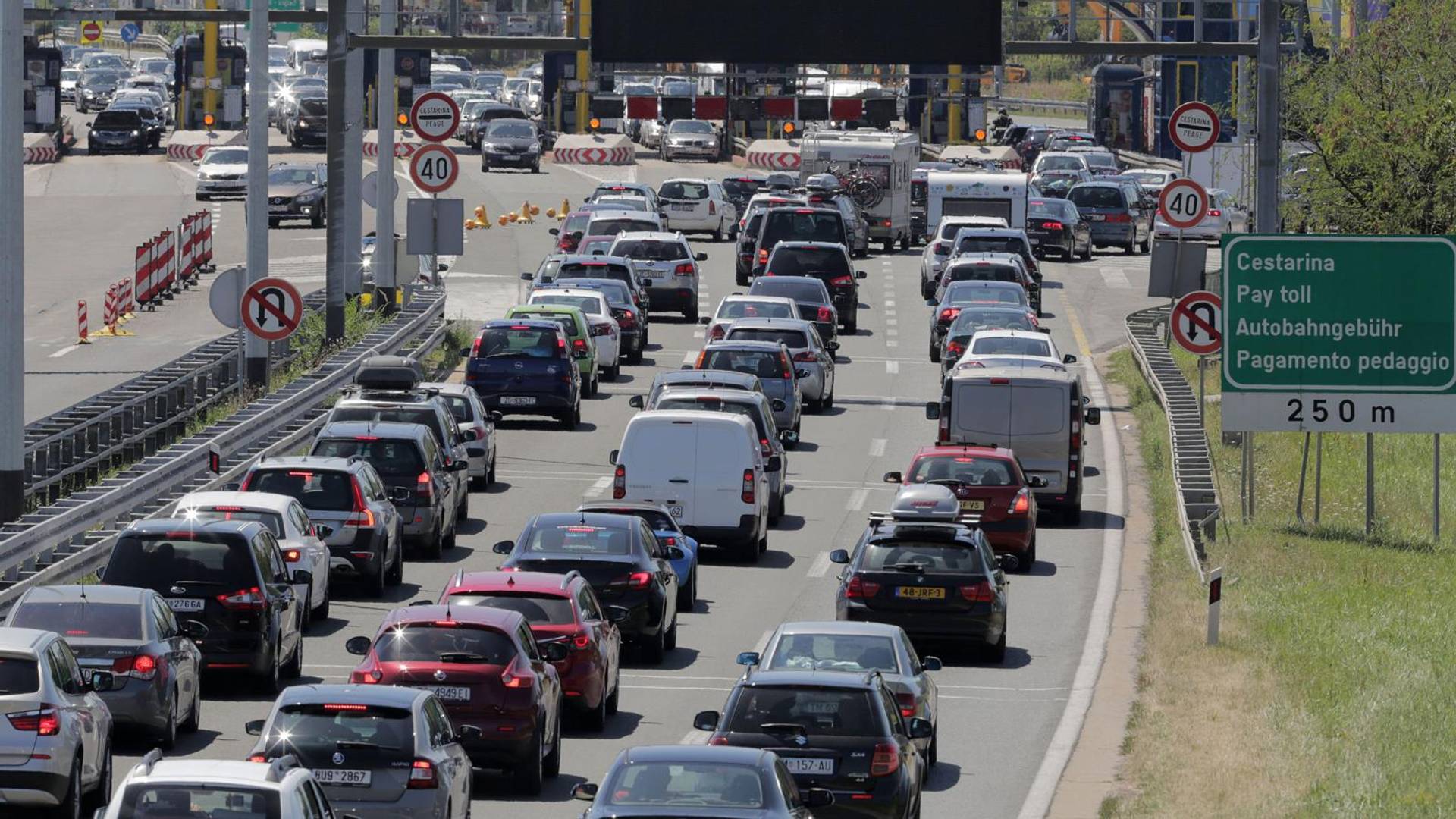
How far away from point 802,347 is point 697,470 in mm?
12046

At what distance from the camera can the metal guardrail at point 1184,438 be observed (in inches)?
1241

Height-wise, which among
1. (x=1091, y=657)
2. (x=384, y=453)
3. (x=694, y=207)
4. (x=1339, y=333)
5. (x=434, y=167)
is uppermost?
(x=434, y=167)

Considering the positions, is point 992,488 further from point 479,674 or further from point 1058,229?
point 1058,229

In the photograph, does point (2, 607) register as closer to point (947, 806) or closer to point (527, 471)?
point (947, 806)

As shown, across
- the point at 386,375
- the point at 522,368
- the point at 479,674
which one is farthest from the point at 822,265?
the point at 479,674

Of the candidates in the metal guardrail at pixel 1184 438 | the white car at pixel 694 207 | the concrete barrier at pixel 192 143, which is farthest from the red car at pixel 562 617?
the concrete barrier at pixel 192 143

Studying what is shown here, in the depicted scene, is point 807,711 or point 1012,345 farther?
point 1012,345

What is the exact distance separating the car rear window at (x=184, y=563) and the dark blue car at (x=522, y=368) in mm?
17612

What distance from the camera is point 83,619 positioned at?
19.6m

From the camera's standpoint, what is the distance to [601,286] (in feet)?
157

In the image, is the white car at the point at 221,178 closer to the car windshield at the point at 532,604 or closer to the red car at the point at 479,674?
the car windshield at the point at 532,604

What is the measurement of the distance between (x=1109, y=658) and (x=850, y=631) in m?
6.44

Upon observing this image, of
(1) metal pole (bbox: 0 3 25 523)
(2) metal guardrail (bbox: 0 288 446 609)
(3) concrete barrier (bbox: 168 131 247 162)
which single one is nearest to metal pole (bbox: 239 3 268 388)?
(2) metal guardrail (bbox: 0 288 446 609)

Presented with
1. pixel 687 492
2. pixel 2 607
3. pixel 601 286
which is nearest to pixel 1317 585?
pixel 687 492
